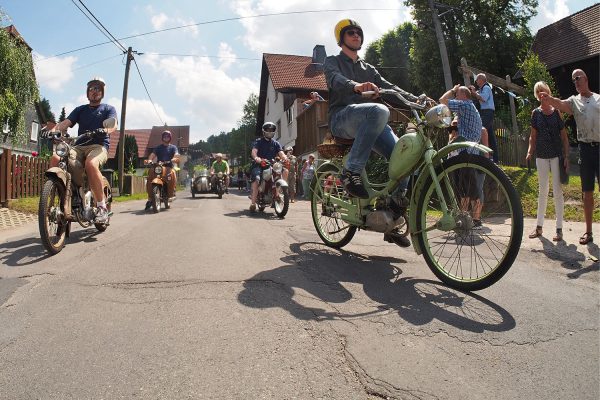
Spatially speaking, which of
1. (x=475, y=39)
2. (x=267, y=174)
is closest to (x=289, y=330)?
(x=267, y=174)

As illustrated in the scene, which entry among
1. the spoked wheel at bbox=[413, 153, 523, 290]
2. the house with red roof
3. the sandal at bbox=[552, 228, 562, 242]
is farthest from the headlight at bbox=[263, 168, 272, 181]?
the house with red roof

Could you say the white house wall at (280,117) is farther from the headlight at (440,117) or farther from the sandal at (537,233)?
the headlight at (440,117)

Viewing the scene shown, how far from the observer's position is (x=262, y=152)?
9.15 m

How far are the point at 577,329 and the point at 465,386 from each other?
102cm

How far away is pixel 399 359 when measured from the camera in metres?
1.83

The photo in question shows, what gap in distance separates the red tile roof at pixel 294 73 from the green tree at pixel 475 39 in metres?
8.64

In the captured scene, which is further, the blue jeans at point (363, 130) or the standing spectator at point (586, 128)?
the standing spectator at point (586, 128)

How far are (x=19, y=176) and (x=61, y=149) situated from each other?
7792mm

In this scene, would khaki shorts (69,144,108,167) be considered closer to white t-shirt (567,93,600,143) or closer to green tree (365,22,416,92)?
white t-shirt (567,93,600,143)

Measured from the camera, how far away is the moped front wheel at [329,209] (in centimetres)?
419

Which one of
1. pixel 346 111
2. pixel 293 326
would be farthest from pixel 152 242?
pixel 293 326

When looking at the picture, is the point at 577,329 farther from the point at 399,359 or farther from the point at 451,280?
the point at 399,359

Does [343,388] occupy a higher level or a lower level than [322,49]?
lower

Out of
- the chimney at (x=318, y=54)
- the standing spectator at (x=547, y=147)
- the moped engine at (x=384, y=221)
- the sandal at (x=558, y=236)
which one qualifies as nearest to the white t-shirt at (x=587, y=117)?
the standing spectator at (x=547, y=147)
